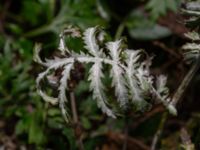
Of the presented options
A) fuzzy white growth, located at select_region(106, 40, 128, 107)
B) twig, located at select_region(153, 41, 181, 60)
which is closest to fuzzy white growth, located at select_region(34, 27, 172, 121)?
fuzzy white growth, located at select_region(106, 40, 128, 107)

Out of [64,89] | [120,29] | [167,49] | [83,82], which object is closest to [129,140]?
[83,82]

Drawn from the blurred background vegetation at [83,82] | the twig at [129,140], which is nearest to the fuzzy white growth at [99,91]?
the blurred background vegetation at [83,82]

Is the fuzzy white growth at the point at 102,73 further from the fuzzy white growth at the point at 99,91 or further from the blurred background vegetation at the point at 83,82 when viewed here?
the blurred background vegetation at the point at 83,82

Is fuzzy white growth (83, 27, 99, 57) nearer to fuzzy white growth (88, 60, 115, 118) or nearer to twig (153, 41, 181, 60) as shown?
fuzzy white growth (88, 60, 115, 118)

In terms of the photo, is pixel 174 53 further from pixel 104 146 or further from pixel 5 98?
pixel 5 98

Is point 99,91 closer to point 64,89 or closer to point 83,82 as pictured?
point 64,89

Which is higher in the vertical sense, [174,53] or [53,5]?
[53,5]

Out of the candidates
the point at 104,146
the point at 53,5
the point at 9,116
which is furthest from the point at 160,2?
the point at 9,116
